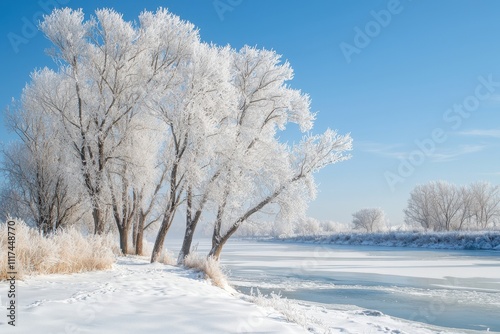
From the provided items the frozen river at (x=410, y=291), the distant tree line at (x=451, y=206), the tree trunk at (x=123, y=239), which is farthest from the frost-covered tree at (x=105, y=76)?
the distant tree line at (x=451, y=206)

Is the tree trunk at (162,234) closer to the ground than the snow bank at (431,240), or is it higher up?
higher up

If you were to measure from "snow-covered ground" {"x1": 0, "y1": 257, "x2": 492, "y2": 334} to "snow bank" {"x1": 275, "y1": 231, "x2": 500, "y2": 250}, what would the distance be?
42452 millimetres

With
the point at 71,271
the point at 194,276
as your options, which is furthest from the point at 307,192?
the point at 71,271

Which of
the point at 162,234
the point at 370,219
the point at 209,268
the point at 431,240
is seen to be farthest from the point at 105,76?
the point at 370,219

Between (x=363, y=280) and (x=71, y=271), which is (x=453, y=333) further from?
(x=363, y=280)

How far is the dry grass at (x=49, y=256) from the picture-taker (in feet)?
25.4

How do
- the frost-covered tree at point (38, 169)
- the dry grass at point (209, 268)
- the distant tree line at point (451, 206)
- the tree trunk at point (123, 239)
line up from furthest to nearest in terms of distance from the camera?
the distant tree line at point (451, 206) < the frost-covered tree at point (38, 169) < the tree trunk at point (123, 239) < the dry grass at point (209, 268)

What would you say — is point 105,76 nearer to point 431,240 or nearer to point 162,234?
point 162,234

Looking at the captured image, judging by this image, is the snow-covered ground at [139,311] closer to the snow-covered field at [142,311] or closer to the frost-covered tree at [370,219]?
the snow-covered field at [142,311]

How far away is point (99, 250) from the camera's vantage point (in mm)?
10234

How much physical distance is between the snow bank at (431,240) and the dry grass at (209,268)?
136 feet

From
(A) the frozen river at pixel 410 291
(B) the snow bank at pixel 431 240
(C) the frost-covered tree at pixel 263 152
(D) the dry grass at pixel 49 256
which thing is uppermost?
(C) the frost-covered tree at pixel 263 152

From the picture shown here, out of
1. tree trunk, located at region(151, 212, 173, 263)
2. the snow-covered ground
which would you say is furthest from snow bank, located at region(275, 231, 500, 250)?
the snow-covered ground

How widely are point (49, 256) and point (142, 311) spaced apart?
12.3ft
